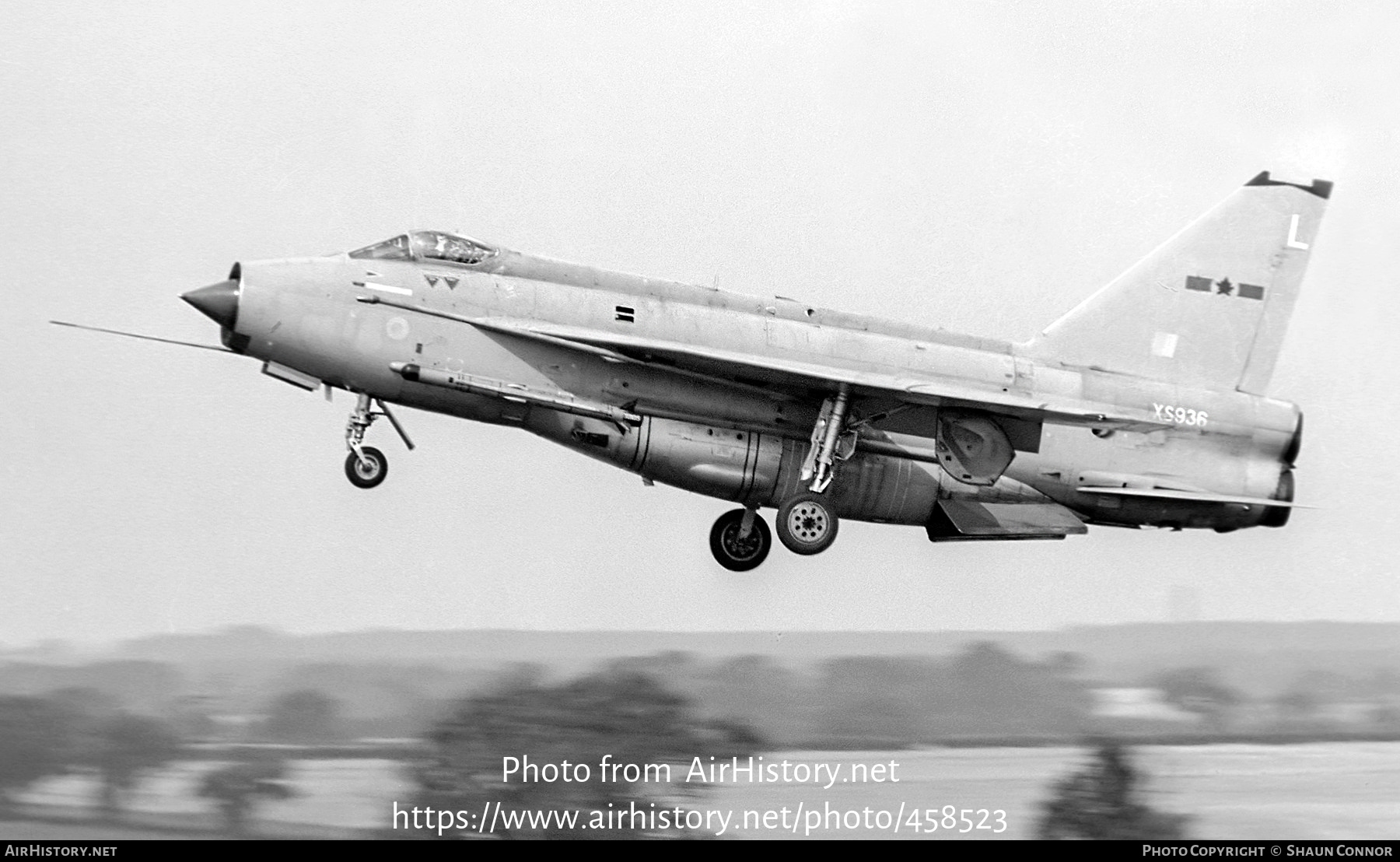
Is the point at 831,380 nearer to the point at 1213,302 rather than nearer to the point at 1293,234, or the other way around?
the point at 1213,302

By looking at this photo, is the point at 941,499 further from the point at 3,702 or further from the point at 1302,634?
the point at 3,702

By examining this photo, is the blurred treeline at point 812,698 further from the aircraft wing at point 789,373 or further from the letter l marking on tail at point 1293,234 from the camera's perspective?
the letter l marking on tail at point 1293,234

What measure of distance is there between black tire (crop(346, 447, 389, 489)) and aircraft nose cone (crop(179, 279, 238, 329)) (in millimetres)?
1729

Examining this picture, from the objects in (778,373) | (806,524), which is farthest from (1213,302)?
(778,373)

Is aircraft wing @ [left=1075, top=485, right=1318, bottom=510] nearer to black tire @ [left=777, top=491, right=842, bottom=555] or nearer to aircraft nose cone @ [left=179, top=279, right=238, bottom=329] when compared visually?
black tire @ [left=777, top=491, right=842, bottom=555]

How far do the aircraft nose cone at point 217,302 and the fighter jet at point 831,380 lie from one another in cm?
2

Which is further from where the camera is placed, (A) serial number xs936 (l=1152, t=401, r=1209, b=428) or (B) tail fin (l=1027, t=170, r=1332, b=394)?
(B) tail fin (l=1027, t=170, r=1332, b=394)

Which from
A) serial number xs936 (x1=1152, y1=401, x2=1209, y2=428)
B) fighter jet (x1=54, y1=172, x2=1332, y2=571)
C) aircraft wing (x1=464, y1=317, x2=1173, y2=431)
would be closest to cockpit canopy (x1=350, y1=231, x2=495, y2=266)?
fighter jet (x1=54, y1=172, x2=1332, y2=571)

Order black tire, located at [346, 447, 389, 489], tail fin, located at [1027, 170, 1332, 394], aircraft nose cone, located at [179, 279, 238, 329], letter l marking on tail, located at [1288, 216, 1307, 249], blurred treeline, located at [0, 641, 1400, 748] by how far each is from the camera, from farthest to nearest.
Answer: letter l marking on tail, located at [1288, 216, 1307, 249] < blurred treeline, located at [0, 641, 1400, 748] < tail fin, located at [1027, 170, 1332, 394] < black tire, located at [346, 447, 389, 489] < aircraft nose cone, located at [179, 279, 238, 329]

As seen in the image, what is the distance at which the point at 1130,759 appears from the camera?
2203cm

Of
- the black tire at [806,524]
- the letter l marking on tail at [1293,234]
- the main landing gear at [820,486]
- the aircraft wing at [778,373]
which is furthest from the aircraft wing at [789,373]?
the letter l marking on tail at [1293,234]

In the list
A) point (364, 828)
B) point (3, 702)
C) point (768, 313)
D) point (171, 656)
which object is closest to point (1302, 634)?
point (768, 313)

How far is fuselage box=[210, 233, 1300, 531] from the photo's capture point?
17844 mm

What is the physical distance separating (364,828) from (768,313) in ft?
22.4
